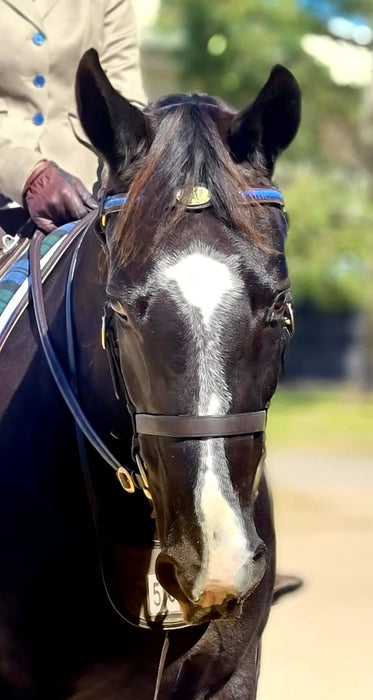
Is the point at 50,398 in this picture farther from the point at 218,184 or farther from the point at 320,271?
the point at 320,271

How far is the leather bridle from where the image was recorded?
2.78 meters

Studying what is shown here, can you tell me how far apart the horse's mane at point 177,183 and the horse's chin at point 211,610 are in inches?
32.0

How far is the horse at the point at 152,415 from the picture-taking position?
279cm

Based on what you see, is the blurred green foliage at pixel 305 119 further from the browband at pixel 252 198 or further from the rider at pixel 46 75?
the browband at pixel 252 198

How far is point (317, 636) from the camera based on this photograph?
7902mm

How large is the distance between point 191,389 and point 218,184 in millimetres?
513

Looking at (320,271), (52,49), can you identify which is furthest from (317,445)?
(52,49)

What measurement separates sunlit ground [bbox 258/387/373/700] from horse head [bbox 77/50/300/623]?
151 inches

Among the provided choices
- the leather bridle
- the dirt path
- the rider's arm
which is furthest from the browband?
the dirt path

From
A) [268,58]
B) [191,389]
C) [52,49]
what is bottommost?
[191,389]

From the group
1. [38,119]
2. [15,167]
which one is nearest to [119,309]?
[15,167]

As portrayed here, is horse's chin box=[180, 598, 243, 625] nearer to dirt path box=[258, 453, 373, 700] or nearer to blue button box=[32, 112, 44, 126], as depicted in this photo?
blue button box=[32, 112, 44, 126]

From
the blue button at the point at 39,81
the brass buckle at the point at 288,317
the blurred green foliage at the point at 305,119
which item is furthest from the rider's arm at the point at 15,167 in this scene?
the blurred green foliage at the point at 305,119

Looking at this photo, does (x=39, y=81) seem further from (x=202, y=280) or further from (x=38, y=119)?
(x=202, y=280)
